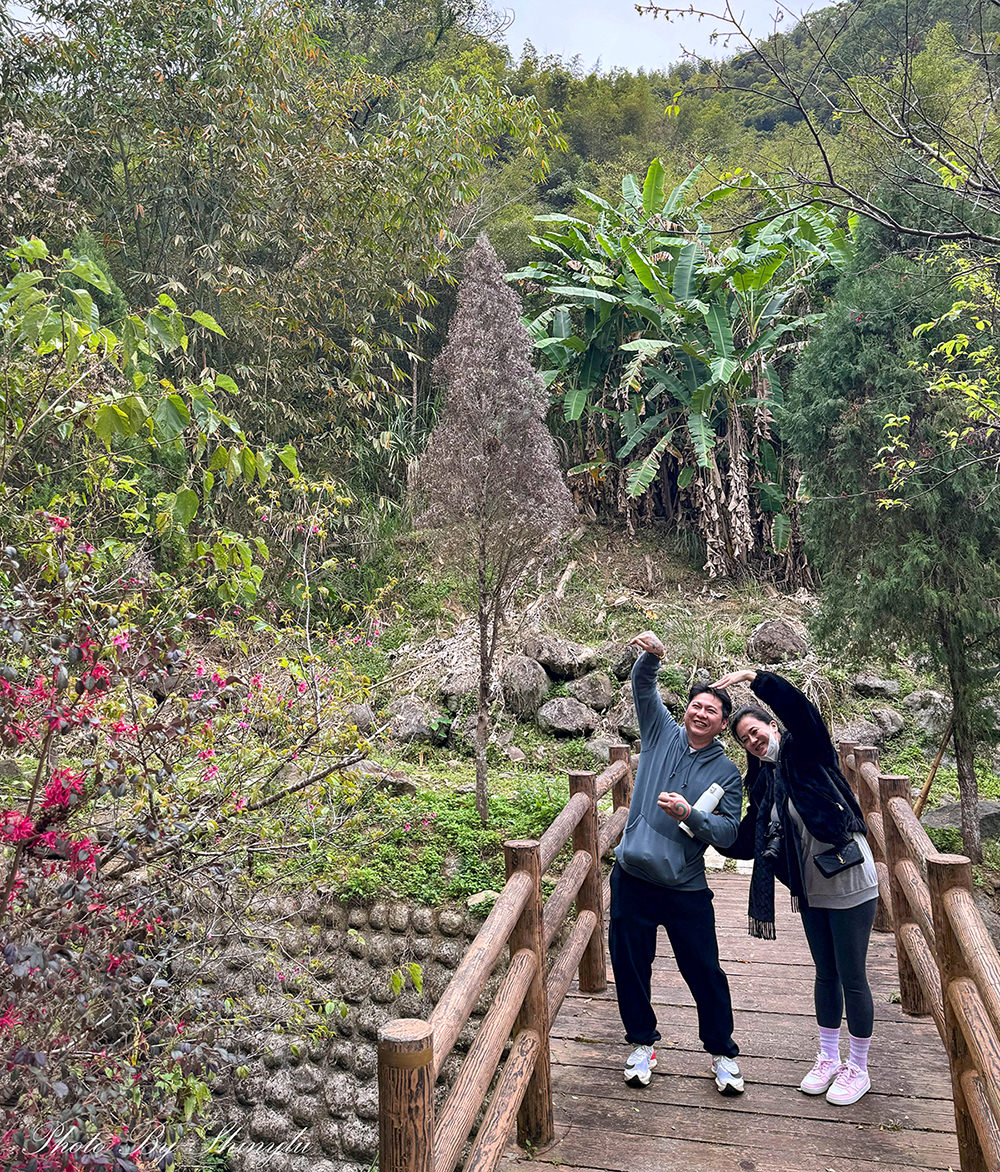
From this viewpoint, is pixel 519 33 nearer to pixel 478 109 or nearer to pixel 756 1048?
pixel 478 109

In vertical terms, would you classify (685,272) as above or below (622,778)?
above

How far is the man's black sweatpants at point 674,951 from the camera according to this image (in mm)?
2986

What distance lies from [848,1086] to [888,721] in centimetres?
652

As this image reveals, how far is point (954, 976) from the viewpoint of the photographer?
102 inches

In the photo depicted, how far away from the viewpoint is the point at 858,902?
9.43 feet

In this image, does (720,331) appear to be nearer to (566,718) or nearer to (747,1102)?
(566,718)

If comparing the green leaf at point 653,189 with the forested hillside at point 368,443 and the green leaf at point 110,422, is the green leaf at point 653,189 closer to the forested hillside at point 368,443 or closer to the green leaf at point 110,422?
the forested hillside at point 368,443

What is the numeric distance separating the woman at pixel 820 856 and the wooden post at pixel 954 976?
230 millimetres

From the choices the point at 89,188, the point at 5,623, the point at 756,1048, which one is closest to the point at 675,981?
the point at 756,1048

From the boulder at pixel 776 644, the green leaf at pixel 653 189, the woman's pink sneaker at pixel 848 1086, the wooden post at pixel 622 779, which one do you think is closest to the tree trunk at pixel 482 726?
the wooden post at pixel 622 779

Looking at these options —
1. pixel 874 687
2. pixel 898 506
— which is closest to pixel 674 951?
pixel 898 506

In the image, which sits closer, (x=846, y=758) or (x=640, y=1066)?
(x=640, y=1066)

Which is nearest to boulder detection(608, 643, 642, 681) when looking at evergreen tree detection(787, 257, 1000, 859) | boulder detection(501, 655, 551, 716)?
boulder detection(501, 655, 551, 716)

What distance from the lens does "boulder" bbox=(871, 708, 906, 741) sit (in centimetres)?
872
